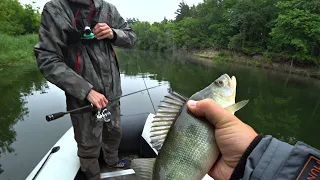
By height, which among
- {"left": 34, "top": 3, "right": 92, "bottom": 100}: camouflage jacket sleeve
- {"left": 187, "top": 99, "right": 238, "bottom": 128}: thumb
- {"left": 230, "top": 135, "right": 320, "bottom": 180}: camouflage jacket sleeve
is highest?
{"left": 34, "top": 3, "right": 92, "bottom": 100}: camouflage jacket sleeve

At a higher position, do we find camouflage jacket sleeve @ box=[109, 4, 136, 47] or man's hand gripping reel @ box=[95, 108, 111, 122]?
camouflage jacket sleeve @ box=[109, 4, 136, 47]

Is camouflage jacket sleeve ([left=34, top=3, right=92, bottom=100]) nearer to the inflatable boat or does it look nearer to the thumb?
the inflatable boat

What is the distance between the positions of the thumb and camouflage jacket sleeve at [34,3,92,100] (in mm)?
1500

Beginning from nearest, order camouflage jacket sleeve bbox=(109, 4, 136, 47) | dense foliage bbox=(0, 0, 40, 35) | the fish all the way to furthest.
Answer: the fish, camouflage jacket sleeve bbox=(109, 4, 136, 47), dense foliage bbox=(0, 0, 40, 35)

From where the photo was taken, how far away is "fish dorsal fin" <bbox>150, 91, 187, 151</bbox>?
70.2 inches

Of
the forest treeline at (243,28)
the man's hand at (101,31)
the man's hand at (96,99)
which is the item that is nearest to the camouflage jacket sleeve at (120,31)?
the man's hand at (101,31)

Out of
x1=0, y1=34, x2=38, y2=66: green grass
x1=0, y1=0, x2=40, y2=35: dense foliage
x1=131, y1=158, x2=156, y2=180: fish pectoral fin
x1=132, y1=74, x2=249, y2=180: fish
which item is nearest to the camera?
x1=132, y1=74, x2=249, y2=180: fish

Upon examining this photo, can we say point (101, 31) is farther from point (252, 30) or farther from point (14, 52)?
point (252, 30)

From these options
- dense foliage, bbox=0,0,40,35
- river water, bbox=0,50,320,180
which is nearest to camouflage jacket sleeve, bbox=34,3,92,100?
river water, bbox=0,50,320,180

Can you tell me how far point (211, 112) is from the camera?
1674 millimetres

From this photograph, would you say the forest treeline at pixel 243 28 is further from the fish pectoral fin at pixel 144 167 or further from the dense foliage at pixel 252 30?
the fish pectoral fin at pixel 144 167

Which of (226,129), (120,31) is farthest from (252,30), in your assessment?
(226,129)

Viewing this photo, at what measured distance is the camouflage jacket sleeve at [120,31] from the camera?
3.18 m

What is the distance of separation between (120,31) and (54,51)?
3.16ft
